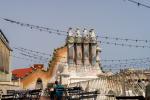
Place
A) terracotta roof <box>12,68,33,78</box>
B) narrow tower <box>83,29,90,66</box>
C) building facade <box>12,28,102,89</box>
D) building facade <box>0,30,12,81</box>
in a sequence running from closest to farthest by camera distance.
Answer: building facade <box>0,30,12,81</box>, building facade <box>12,28,102,89</box>, narrow tower <box>83,29,90,66</box>, terracotta roof <box>12,68,33,78</box>

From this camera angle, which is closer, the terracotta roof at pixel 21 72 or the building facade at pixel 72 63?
the building facade at pixel 72 63

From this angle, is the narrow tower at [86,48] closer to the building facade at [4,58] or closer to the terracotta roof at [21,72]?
the terracotta roof at [21,72]

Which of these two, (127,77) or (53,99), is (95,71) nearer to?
(127,77)

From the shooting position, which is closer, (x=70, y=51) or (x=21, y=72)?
(x=70, y=51)

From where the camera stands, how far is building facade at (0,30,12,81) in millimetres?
35559

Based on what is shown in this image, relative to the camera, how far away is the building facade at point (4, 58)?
35.6 m

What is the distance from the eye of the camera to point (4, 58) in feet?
122

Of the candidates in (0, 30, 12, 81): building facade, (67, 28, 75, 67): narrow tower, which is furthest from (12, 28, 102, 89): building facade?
(0, 30, 12, 81): building facade

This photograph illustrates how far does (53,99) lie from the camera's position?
2403cm

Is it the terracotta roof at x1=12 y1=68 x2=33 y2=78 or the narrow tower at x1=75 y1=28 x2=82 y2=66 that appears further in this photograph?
the terracotta roof at x1=12 y1=68 x2=33 y2=78

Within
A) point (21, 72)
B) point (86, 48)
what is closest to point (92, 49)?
point (86, 48)

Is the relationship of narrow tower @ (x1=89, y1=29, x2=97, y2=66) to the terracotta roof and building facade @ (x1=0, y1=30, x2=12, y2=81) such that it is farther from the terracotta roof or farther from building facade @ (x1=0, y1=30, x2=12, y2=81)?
building facade @ (x1=0, y1=30, x2=12, y2=81)

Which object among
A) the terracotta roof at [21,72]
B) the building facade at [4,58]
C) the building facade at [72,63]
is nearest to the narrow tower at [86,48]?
the building facade at [72,63]

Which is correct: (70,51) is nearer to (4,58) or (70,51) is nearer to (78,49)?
(78,49)
